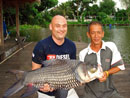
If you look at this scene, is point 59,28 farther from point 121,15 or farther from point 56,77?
point 121,15

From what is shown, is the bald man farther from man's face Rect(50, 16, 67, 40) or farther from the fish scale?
the fish scale

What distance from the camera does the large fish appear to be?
2.14 metres

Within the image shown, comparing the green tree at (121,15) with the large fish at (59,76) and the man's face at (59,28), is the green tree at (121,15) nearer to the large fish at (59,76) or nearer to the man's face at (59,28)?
the man's face at (59,28)

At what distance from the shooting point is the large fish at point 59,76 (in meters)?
2.14

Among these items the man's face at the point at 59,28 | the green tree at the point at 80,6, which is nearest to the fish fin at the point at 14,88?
the man's face at the point at 59,28

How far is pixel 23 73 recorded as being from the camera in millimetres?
2297

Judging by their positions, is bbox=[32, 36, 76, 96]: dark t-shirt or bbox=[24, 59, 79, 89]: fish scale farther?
bbox=[32, 36, 76, 96]: dark t-shirt

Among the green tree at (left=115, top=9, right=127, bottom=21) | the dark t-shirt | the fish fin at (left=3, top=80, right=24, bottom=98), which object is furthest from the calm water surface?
the green tree at (left=115, top=9, right=127, bottom=21)

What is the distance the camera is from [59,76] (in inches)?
87.4

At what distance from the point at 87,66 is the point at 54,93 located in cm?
73

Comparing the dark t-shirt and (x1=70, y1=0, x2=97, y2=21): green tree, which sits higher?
(x1=70, y1=0, x2=97, y2=21): green tree

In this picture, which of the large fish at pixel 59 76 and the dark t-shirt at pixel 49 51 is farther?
the dark t-shirt at pixel 49 51

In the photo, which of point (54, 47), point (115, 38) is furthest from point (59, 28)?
point (115, 38)

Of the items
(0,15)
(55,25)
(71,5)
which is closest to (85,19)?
(71,5)
